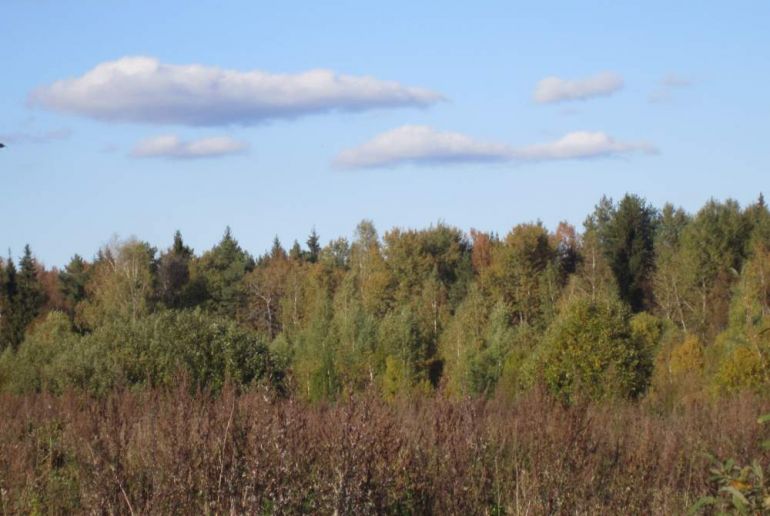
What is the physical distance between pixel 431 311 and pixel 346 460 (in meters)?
67.3

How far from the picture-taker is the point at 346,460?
7.98 metres

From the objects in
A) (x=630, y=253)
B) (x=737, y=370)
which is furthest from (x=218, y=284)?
(x=737, y=370)

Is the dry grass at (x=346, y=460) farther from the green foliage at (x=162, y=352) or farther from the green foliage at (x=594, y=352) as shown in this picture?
the green foliage at (x=594, y=352)

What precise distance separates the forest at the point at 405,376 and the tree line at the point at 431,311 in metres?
0.17

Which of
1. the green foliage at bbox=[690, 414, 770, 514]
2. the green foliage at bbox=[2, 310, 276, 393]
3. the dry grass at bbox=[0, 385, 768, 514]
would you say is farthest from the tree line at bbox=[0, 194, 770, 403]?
the green foliage at bbox=[690, 414, 770, 514]

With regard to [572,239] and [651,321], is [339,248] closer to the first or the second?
[572,239]

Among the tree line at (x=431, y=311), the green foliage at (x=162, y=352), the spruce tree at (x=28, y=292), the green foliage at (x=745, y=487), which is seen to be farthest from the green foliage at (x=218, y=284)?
the green foliage at (x=745, y=487)

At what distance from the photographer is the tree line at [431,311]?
38.4 m

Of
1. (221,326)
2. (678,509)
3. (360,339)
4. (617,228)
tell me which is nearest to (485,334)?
(360,339)

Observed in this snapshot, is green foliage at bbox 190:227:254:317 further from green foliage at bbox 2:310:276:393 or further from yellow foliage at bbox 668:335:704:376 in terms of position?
green foliage at bbox 2:310:276:393

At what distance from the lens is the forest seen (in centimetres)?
841

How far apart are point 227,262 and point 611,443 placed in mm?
84147

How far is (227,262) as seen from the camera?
96250 mm

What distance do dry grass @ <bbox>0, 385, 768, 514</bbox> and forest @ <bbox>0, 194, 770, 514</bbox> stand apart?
0.04 metres
